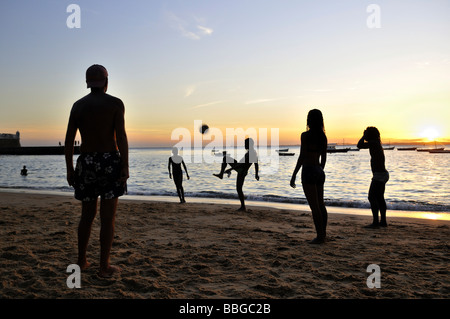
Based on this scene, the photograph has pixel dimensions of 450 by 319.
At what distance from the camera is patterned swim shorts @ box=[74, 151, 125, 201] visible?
319cm

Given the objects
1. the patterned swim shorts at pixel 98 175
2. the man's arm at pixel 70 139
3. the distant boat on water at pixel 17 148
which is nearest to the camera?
the patterned swim shorts at pixel 98 175

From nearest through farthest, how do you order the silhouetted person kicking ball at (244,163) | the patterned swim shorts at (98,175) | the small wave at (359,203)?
1. the patterned swim shorts at (98,175)
2. the silhouetted person kicking ball at (244,163)
3. the small wave at (359,203)

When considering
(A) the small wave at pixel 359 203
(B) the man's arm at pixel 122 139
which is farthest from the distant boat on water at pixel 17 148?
(B) the man's arm at pixel 122 139

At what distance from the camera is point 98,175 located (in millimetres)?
3189

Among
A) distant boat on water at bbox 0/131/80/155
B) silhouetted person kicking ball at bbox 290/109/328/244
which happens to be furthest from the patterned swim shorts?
distant boat on water at bbox 0/131/80/155

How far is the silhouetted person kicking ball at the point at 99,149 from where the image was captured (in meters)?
3.21

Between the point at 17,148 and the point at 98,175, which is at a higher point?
the point at 17,148

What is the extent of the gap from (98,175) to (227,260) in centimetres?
211

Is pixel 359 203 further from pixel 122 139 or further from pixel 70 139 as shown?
pixel 70 139

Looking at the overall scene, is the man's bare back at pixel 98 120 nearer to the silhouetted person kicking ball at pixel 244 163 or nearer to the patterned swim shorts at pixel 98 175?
the patterned swim shorts at pixel 98 175

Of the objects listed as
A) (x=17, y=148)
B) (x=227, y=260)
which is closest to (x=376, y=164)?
(x=227, y=260)
